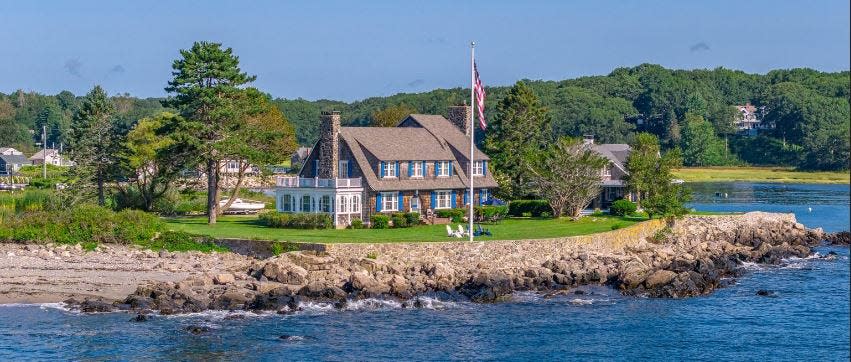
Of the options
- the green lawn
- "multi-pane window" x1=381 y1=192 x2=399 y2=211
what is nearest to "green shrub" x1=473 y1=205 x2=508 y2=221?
the green lawn

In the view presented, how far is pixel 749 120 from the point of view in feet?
590

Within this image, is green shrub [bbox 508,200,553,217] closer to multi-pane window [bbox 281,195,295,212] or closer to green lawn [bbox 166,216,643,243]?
green lawn [bbox 166,216,643,243]

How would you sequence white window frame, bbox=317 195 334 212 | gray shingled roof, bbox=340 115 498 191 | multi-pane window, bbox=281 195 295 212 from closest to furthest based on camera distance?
white window frame, bbox=317 195 334 212
gray shingled roof, bbox=340 115 498 191
multi-pane window, bbox=281 195 295 212

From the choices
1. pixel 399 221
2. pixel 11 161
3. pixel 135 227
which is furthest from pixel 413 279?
pixel 11 161

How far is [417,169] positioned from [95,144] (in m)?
20.3

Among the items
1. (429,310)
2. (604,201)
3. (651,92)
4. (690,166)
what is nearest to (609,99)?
(651,92)

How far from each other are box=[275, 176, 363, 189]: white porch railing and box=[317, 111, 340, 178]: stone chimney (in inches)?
51.6

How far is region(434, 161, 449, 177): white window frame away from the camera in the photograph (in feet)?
213

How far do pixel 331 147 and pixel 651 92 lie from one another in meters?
119

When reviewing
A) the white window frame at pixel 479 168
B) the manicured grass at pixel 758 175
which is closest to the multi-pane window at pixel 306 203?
the white window frame at pixel 479 168

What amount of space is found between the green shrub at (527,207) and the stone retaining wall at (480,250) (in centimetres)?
1300

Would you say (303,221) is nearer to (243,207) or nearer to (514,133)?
(243,207)

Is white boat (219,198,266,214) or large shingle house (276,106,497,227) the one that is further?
white boat (219,198,266,214)

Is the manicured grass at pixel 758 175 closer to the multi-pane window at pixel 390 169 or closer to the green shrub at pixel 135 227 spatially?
the multi-pane window at pixel 390 169
